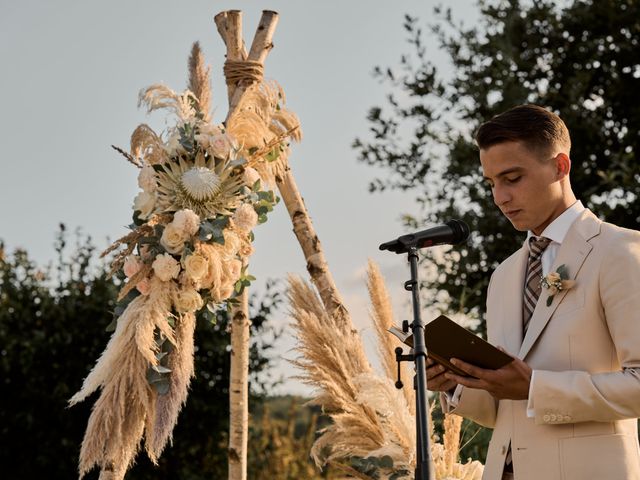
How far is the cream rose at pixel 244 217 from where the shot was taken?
14.1 feet

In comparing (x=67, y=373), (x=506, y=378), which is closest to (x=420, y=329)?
(x=506, y=378)

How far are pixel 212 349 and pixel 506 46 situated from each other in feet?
12.6

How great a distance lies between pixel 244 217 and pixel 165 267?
18.1 inches

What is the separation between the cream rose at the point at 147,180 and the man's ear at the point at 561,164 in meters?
2.12

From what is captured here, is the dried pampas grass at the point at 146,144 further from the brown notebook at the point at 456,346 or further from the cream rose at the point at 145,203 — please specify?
the brown notebook at the point at 456,346

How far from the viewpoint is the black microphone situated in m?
2.68

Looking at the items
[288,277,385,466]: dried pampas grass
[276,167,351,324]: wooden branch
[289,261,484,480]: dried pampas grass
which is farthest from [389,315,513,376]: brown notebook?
[276,167,351,324]: wooden branch

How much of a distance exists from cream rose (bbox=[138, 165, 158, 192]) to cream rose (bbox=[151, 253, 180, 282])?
1.12ft

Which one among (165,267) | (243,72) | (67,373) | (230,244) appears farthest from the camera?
(67,373)

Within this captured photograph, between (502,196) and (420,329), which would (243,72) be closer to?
(502,196)

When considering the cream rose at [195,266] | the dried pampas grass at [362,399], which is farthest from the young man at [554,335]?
the cream rose at [195,266]

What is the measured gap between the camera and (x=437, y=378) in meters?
2.88

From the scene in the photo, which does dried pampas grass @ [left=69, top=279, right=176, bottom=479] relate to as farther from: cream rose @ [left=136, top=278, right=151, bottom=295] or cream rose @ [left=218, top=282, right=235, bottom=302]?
cream rose @ [left=218, top=282, right=235, bottom=302]

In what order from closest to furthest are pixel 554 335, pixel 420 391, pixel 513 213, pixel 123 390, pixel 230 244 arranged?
pixel 420 391, pixel 554 335, pixel 513 213, pixel 123 390, pixel 230 244
